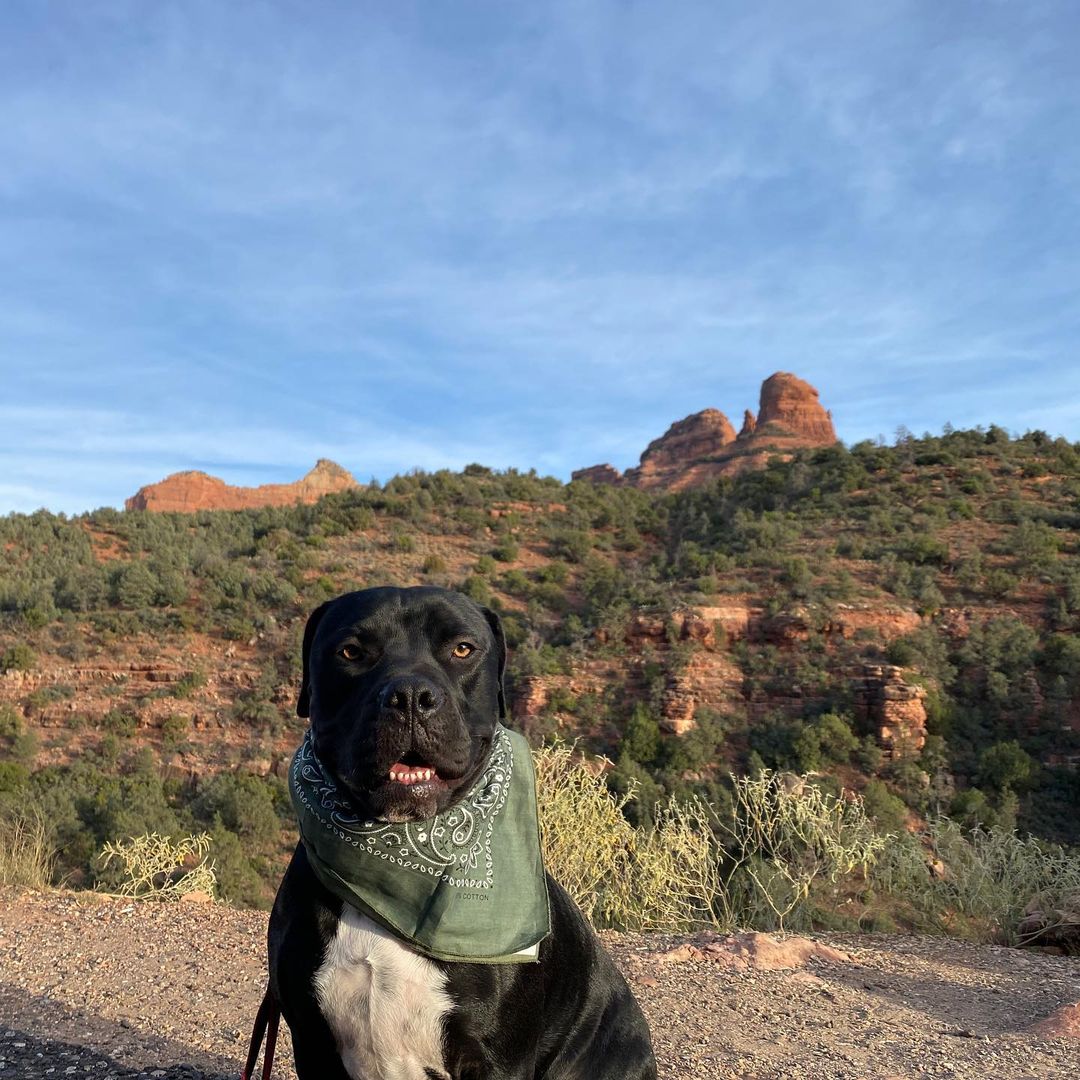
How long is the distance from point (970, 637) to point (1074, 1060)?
16466 mm

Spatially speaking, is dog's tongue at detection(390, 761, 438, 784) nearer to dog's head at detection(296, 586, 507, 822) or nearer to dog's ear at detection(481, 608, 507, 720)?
dog's head at detection(296, 586, 507, 822)

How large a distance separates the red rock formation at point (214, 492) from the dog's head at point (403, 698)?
72.9 meters

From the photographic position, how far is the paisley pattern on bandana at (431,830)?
→ 2205 millimetres

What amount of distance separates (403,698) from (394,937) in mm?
581

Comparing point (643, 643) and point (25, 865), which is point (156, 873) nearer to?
point (25, 865)

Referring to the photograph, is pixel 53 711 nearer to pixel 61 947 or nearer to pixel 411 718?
pixel 61 947

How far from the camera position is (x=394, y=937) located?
2.11 meters

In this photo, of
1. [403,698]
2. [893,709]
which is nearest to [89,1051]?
[403,698]

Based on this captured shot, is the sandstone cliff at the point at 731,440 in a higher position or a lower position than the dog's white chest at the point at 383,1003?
higher

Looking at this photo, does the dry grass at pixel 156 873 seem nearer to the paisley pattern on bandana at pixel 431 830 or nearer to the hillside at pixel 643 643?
the hillside at pixel 643 643

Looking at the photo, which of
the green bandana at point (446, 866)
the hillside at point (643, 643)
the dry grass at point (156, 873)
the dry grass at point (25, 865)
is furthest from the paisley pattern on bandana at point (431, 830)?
the hillside at point (643, 643)

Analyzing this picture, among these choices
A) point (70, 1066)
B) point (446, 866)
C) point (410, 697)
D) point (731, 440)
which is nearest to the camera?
point (410, 697)

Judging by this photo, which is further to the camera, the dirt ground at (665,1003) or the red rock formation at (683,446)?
the red rock formation at (683,446)

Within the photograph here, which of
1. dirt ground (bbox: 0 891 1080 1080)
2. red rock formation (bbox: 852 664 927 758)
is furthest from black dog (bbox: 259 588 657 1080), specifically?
red rock formation (bbox: 852 664 927 758)
